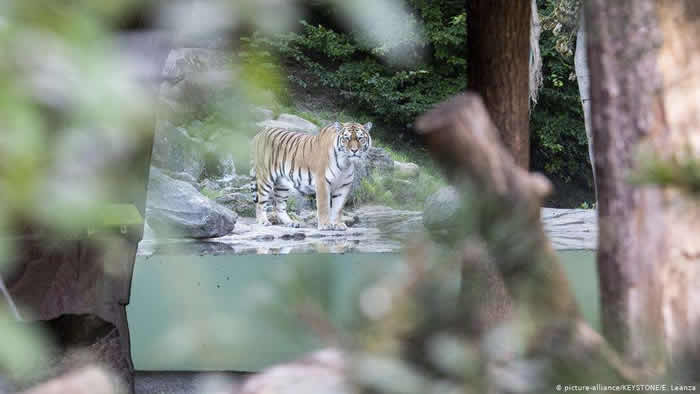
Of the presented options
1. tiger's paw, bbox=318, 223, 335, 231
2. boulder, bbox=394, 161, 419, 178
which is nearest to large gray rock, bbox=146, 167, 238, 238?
tiger's paw, bbox=318, 223, 335, 231

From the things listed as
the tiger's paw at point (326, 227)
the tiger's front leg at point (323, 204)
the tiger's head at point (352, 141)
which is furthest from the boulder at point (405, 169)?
the tiger's paw at point (326, 227)

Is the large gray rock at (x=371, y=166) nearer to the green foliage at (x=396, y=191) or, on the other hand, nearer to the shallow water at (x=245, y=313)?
the green foliage at (x=396, y=191)

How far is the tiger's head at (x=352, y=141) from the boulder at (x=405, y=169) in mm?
259

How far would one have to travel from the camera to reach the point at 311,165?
5.58 meters

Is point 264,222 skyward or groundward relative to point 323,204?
groundward

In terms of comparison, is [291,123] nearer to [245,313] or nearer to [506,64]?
[506,64]

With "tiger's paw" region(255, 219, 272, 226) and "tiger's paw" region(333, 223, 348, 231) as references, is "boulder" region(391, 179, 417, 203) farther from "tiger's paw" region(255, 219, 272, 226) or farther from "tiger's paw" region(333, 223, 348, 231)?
"tiger's paw" region(255, 219, 272, 226)

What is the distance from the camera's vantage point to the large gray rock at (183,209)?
15.4ft

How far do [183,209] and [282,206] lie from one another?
2.55 feet

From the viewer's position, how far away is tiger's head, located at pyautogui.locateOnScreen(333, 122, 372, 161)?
17.5 ft

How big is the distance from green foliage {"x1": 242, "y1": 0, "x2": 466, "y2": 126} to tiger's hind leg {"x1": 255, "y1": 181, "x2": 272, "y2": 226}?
0.82m

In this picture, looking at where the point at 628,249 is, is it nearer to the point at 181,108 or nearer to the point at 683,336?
the point at 683,336

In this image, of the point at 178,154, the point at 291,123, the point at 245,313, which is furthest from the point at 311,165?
the point at 245,313

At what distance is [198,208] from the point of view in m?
4.75
